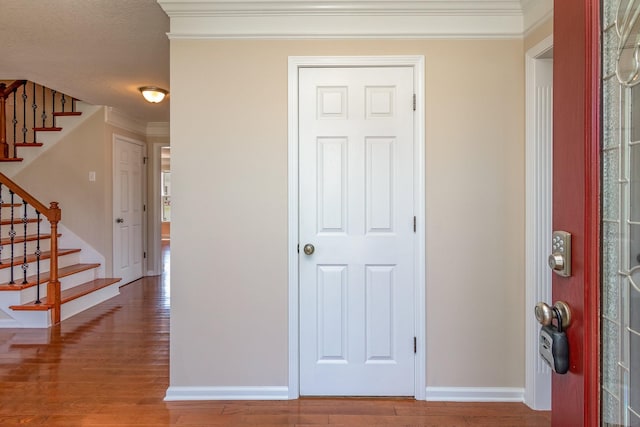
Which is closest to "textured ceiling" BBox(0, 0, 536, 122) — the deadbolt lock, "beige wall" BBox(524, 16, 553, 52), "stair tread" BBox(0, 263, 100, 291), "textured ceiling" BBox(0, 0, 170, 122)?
"textured ceiling" BBox(0, 0, 170, 122)

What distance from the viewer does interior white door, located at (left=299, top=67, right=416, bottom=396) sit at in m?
2.21

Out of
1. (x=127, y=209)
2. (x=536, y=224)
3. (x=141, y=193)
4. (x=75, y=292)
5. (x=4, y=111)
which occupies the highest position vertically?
(x=4, y=111)

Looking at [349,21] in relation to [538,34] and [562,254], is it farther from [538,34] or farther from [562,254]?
[562,254]

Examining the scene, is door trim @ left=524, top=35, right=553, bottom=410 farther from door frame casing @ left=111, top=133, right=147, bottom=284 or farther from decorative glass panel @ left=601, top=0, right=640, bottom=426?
door frame casing @ left=111, top=133, right=147, bottom=284

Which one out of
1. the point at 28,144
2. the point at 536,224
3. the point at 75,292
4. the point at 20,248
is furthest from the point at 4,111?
the point at 536,224

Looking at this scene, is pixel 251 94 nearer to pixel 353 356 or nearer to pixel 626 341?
pixel 353 356

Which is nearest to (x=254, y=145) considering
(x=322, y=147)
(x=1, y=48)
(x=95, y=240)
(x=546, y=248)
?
(x=322, y=147)

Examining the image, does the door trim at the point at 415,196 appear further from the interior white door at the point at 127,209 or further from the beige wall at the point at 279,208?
the interior white door at the point at 127,209

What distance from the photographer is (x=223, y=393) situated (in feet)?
7.29

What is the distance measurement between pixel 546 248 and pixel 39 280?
438 centimetres

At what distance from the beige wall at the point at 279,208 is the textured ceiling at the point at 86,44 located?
2.00ft

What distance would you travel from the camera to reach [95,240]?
476 centimetres

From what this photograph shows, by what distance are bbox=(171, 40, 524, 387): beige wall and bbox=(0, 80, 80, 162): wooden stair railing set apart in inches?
138

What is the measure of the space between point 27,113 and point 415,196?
542 centimetres
